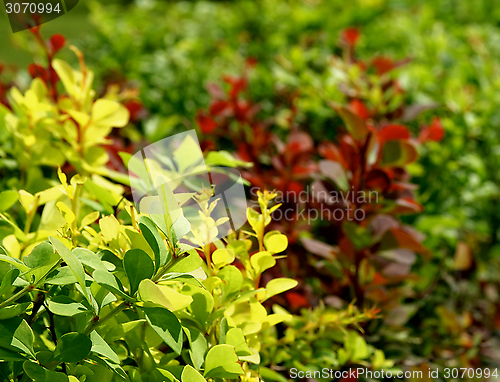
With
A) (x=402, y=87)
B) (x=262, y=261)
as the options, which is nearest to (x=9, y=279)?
(x=262, y=261)

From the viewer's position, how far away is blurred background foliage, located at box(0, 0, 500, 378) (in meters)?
1.56

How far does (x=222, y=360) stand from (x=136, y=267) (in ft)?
0.60

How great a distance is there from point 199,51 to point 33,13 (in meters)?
1.60

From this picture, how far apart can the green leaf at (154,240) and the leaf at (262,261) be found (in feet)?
0.58

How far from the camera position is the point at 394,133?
121 centimetres

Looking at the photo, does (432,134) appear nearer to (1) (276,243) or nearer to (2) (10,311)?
(1) (276,243)

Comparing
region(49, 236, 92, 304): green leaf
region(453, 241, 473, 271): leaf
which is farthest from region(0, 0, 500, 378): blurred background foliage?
region(49, 236, 92, 304): green leaf

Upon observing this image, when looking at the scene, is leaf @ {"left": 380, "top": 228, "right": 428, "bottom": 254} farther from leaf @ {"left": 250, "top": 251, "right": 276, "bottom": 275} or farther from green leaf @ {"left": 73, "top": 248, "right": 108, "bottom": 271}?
green leaf @ {"left": 73, "top": 248, "right": 108, "bottom": 271}

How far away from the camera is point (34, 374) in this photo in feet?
1.80

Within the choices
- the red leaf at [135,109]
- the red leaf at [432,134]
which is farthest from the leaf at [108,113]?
the red leaf at [432,134]

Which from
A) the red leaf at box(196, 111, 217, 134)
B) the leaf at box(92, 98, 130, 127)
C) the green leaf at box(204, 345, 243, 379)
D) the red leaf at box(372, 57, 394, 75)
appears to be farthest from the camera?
the red leaf at box(372, 57, 394, 75)

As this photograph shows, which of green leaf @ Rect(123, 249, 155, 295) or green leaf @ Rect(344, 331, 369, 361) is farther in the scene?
green leaf @ Rect(344, 331, 369, 361)

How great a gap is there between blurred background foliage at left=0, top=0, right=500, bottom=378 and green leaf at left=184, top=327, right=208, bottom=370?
0.75 meters

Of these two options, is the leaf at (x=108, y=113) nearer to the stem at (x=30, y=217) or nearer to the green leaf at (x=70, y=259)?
the stem at (x=30, y=217)
